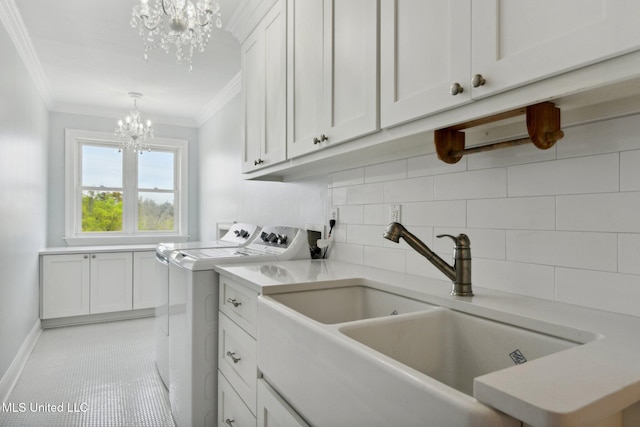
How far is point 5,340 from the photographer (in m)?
2.44

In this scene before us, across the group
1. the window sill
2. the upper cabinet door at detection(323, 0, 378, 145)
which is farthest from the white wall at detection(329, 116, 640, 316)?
the window sill

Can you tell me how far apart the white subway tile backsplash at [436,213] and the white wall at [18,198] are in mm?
2462

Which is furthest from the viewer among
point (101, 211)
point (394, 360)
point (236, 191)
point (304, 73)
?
point (101, 211)

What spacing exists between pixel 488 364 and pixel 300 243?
1.34 metres

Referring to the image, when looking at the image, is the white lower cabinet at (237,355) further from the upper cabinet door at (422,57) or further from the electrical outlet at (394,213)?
the upper cabinet door at (422,57)

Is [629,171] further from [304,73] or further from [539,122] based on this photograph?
[304,73]

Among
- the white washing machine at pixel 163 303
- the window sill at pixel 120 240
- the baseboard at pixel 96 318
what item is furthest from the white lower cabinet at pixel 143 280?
the white washing machine at pixel 163 303

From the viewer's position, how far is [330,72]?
1585 mm

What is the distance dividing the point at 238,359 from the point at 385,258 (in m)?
0.78

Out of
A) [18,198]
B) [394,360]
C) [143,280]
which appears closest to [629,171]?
[394,360]

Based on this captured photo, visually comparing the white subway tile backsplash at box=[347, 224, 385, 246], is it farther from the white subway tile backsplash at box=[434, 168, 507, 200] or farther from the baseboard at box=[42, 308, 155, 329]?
the baseboard at box=[42, 308, 155, 329]

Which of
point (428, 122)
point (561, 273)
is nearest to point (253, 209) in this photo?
point (428, 122)

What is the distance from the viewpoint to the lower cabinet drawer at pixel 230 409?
55.9 inches

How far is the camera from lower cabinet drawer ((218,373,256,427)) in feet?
4.66
